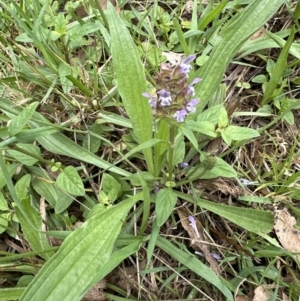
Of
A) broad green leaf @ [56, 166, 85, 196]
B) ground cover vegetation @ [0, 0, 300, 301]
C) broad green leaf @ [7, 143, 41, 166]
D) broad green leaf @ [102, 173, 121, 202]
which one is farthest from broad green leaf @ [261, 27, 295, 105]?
broad green leaf @ [7, 143, 41, 166]

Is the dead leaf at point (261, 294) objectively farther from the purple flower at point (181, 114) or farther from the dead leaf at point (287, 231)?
→ the purple flower at point (181, 114)

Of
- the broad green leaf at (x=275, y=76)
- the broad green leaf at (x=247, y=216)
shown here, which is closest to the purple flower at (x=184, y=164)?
the broad green leaf at (x=247, y=216)

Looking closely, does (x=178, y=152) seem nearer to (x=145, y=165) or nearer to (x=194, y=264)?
(x=145, y=165)

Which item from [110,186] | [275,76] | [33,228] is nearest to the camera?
[33,228]

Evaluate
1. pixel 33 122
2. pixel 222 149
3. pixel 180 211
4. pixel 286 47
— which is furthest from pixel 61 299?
pixel 286 47

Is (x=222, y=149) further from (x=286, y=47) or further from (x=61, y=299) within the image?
(x=61, y=299)

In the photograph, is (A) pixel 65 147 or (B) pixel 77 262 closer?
(B) pixel 77 262

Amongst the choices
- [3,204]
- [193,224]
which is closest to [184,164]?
[193,224]

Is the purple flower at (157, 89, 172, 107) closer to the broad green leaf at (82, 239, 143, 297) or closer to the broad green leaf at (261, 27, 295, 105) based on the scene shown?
the broad green leaf at (82, 239, 143, 297)
